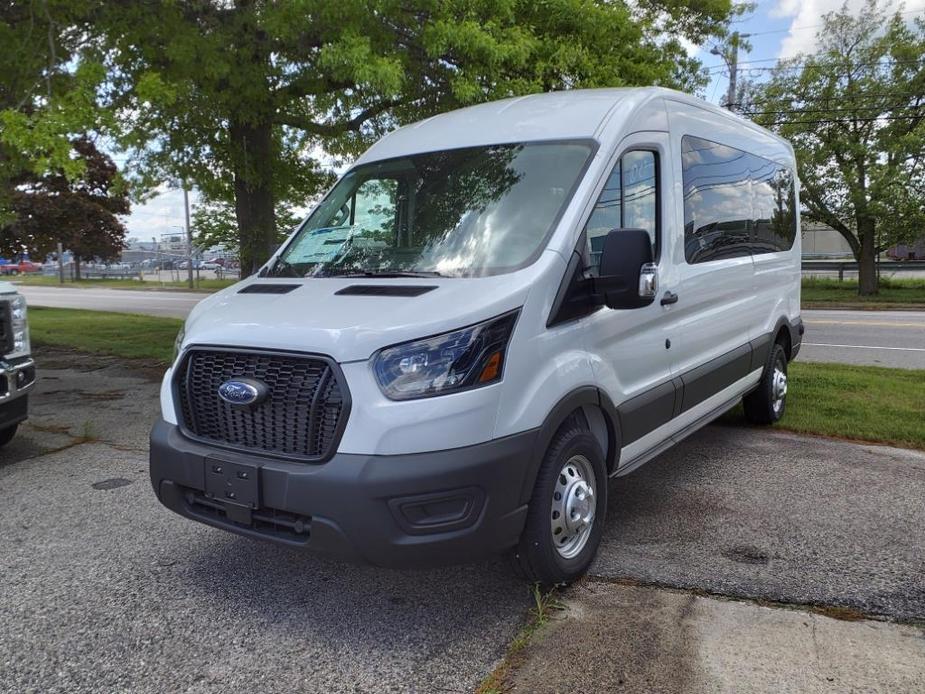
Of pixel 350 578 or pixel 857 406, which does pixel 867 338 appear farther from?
pixel 350 578

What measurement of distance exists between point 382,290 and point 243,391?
2.38ft

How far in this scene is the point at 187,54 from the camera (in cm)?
839

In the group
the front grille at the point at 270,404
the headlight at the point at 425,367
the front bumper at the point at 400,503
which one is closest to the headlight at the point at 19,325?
the front grille at the point at 270,404

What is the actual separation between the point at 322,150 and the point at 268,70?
342 centimetres

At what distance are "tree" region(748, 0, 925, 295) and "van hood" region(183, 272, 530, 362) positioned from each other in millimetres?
22115

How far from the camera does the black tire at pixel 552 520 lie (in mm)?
3316

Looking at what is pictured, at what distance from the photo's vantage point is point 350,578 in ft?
12.4

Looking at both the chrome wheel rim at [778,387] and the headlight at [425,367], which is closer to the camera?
the headlight at [425,367]

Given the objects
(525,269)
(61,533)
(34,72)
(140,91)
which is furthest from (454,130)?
(34,72)

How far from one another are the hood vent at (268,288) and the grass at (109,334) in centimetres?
774

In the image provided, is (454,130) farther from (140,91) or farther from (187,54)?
(187,54)

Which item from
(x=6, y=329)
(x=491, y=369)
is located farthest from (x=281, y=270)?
(x=6, y=329)

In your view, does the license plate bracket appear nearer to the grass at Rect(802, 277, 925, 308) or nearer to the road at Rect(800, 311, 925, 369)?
the road at Rect(800, 311, 925, 369)

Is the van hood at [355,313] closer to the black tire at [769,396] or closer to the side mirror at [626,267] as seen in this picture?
the side mirror at [626,267]
